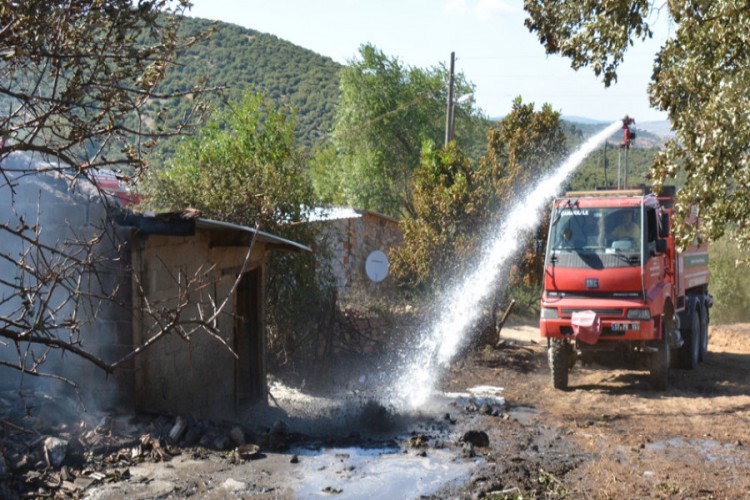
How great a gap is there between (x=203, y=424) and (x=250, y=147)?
954cm

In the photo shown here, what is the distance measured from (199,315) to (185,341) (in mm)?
1721

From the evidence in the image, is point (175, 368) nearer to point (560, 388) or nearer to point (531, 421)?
point (531, 421)

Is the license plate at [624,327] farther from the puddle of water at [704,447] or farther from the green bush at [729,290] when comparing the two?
the green bush at [729,290]

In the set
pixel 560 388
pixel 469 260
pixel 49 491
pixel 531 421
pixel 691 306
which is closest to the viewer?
pixel 49 491

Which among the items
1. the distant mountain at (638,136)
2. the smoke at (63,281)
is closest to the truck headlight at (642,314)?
the smoke at (63,281)

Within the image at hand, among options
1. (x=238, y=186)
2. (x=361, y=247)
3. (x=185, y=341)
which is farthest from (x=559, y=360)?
(x=361, y=247)

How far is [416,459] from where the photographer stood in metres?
9.16

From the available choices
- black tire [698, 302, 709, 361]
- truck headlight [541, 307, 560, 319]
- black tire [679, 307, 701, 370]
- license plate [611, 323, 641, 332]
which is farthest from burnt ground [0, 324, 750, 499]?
black tire [698, 302, 709, 361]

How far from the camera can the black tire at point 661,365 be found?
13027 millimetres

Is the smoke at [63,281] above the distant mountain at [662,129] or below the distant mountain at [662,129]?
below

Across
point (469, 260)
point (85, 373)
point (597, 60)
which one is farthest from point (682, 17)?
point (469, 260)

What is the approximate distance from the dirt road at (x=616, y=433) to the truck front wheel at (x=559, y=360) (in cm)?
20

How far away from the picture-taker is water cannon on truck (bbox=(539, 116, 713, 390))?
41.1ft

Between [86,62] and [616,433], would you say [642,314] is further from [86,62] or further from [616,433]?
[86,62]
